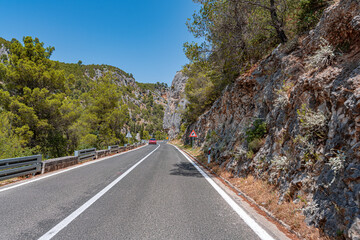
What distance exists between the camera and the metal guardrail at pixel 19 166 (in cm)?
621

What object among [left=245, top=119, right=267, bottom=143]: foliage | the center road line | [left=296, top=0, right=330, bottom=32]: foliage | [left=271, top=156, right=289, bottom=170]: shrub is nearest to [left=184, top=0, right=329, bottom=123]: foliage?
[left=296, top=0, right=330, bottom=32]: foliage

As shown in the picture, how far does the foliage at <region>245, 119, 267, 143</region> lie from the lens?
675cm

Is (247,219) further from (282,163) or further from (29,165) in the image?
(29,165)

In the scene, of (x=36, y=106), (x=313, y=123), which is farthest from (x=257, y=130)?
(x=36, y=106)

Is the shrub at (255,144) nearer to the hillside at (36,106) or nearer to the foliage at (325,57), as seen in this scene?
the foliage at (325,57)

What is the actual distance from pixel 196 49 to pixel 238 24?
246cm

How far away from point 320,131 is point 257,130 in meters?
3.10

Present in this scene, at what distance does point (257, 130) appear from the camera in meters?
6.91

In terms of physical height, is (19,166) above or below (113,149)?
above

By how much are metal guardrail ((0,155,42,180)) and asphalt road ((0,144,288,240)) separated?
1.28m

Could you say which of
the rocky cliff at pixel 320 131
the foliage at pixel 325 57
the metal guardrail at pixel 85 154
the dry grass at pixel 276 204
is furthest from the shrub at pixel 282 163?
the metal guardrail at pixel 85 154

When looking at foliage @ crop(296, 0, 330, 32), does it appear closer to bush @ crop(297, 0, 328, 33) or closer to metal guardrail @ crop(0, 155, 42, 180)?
bush @ crop(297, 0, 328, 33)

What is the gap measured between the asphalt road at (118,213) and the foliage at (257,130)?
2.66m

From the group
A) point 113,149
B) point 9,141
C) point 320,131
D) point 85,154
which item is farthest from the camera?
point 113,149
